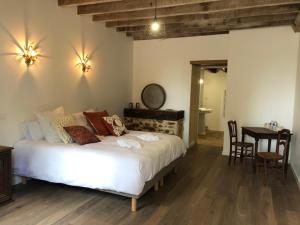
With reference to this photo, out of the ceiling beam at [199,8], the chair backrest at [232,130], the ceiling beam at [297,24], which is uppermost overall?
the ceiling beam at [199,8]

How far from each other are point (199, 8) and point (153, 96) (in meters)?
2.80

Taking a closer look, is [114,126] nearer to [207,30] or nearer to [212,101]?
[207,30]

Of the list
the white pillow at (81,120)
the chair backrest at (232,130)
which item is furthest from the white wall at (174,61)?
the white pillow at (81,120)

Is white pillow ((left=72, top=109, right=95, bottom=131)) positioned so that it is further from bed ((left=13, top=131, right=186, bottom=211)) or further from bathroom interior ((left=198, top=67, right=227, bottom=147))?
bathroom interior ((left=198, top=67, right=227, bottom=147))

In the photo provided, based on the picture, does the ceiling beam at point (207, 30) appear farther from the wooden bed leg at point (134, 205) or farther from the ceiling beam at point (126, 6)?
the wooden bed leg at point (134, 205)

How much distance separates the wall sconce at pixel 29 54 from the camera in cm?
374

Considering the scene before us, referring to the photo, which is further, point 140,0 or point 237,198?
point 140,0

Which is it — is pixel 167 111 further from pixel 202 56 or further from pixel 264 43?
pixel 264 43

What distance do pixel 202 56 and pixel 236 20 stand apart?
1269 millimetres

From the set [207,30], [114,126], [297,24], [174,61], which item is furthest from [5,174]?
[297,24]

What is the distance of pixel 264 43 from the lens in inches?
207

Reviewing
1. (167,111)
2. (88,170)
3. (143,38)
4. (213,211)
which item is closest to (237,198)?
(213,211)

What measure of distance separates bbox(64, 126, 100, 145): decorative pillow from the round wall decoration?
2.89 m

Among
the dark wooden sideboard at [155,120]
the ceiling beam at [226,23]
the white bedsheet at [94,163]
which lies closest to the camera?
the white bedsheet at [94,163]
